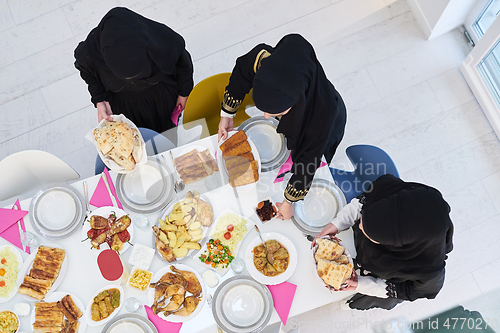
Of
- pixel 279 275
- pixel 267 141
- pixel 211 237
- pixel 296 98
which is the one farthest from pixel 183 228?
pixel 296 98

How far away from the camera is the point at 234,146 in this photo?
187 cm

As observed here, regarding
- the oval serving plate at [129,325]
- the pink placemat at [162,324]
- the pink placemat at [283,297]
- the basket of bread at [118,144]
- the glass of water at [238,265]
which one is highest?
the basket of bread at [118,144]

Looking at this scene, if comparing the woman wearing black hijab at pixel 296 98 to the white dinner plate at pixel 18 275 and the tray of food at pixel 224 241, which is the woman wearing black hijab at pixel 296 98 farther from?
the white dinner plate at pixel 18 275

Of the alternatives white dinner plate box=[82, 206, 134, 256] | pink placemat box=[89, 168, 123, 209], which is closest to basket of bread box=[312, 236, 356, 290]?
white dinner plate box=[82, 206, 134, 256]

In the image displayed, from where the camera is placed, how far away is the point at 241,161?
1.85 metres

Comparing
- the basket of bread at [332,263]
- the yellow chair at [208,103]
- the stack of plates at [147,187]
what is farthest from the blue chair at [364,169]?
the stack of plates at [147,187]

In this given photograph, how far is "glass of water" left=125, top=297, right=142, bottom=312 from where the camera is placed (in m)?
1.71

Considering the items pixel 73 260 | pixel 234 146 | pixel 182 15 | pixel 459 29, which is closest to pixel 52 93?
pixel 182 15

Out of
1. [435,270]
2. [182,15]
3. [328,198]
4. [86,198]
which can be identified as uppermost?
[182,15]

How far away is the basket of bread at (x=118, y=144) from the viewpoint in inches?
68.5

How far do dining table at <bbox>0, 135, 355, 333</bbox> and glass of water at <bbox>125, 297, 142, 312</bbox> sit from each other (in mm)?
29

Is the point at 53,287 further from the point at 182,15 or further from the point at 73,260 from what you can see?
the point at 182,15

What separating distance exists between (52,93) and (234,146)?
7.08ft

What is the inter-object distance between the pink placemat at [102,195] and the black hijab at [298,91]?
956 millimetres
